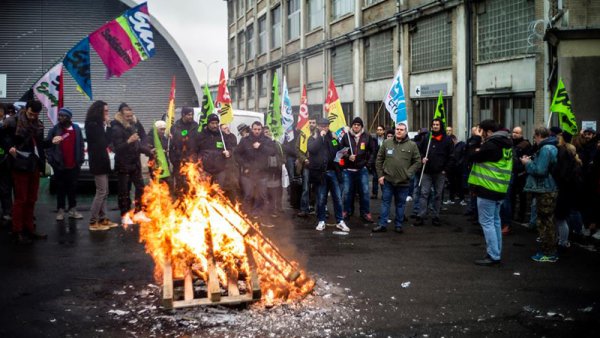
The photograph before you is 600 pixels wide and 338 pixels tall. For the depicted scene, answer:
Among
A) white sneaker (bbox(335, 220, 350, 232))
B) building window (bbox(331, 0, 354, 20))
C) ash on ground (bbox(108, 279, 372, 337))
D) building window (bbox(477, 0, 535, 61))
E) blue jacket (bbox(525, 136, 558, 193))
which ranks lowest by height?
ash on ground (bbox(108, 279, 372, 337))

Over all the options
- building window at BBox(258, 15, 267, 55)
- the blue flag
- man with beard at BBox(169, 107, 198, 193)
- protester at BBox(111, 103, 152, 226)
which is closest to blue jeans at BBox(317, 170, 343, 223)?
man with beard at BBox(169, 107, 198, 193)

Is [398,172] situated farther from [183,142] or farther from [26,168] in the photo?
[26,168]

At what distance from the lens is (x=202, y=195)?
22.6 ft

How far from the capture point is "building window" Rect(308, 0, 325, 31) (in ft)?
105

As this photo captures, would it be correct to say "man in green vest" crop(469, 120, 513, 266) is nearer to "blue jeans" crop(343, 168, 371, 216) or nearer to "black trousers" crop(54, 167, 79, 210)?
"blue jeans" crop(343, 168, 371, 216)

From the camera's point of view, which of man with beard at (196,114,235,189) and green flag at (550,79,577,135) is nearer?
green flag at (550,79,577,135)

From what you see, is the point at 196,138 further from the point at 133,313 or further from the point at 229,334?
the point at 229,334

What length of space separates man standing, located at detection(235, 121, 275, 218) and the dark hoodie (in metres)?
4.66

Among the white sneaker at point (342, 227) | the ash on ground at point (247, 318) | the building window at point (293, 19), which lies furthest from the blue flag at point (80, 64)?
the building window at point (293, 19)

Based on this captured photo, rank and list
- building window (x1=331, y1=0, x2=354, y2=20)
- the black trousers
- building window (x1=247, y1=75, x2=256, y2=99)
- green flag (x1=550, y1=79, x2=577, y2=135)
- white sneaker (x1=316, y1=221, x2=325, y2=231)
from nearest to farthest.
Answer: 1. green flag (x1=550, y1=79, x2=577, y2=135)
2. white sneaker (x1=316, y1=221, x2=325, y2=231)
3. the black trousers
4. building window (x1=331, y1=0, x2=354, y2=20)
5. building window (x1=247, y1=75, x2=256, y2=99)

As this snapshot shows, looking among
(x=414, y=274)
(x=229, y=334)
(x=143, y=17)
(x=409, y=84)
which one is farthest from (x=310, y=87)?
(x=229, y=334)

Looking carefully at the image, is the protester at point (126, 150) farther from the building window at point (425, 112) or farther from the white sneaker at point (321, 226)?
the building window at point (425, 112)

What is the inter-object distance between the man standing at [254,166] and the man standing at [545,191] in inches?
200

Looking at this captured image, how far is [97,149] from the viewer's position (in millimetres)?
10281
